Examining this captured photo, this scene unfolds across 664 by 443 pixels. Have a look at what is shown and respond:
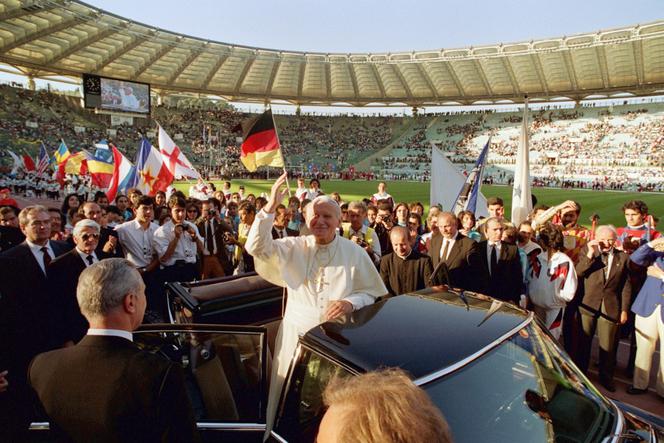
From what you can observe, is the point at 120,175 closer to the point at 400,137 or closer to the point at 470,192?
the point at 470,192

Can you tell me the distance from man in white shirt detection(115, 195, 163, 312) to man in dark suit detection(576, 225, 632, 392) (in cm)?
595

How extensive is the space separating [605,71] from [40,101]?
67.4 meters

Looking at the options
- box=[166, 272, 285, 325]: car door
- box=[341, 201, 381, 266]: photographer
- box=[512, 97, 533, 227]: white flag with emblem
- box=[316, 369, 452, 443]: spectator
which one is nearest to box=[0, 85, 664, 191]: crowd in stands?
box=[512, 97, 533, 227]: white flag with emblem

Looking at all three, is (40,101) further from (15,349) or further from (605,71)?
(605,71)

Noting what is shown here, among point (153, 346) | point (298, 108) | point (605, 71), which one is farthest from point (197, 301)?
point (298, 108)

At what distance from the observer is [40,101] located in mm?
49156

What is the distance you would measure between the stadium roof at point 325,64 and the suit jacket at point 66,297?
3727cm

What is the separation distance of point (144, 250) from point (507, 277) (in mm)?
5230

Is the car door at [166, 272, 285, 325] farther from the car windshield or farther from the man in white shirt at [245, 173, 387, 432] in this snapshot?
the car windshield

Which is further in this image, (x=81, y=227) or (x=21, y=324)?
(x=81, y=227)

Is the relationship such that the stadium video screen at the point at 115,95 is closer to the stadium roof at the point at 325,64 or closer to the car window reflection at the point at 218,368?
the stadium roof at the point at 325,64

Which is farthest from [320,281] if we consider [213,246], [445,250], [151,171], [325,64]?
[325,64]

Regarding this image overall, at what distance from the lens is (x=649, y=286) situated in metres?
4.60

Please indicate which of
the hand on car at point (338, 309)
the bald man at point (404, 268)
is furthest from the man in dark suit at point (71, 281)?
the bald man at point (404, 268)
